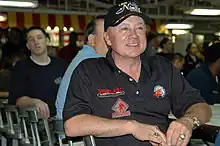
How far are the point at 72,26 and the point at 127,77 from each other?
8.46 meters

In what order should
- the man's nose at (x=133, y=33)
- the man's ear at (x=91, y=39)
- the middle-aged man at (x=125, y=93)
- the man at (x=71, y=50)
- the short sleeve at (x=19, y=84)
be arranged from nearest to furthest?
the middle-aged man at (x=125, y=93) < the man's nose at (x=133, y=33) < the man's ear at (x=91, y=39) < the short sleeve at (x=19, y=84) < the man at (x=71, y=50)

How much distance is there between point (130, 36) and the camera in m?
2.32

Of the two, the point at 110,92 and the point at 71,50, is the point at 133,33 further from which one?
the point at 71,50

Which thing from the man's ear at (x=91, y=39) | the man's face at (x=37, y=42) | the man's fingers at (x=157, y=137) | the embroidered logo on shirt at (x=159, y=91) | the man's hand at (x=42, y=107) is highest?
the man's ear at (x=91, y=39)

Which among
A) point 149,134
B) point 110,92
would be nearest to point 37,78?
point 110,92

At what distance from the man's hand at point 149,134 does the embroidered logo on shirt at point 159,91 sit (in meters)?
0.28

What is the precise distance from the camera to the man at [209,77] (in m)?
4.81

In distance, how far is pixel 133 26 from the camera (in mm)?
2336

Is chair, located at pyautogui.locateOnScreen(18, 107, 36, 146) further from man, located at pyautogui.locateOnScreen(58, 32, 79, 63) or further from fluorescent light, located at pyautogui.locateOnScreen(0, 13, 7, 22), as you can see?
fluorescent light, located at pyautogui.locateOnScreen(0, 13, 7, 22)

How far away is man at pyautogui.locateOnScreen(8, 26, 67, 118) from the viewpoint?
4547 mm

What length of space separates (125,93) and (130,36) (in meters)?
0.27

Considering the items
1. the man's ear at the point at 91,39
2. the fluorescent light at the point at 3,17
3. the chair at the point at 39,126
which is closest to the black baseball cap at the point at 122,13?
the man's ear at the point at 91,39

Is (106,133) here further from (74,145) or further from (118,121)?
(74,145)

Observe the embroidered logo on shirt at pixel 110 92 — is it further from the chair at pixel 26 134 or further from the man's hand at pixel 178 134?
the chair at pixel 26 134
